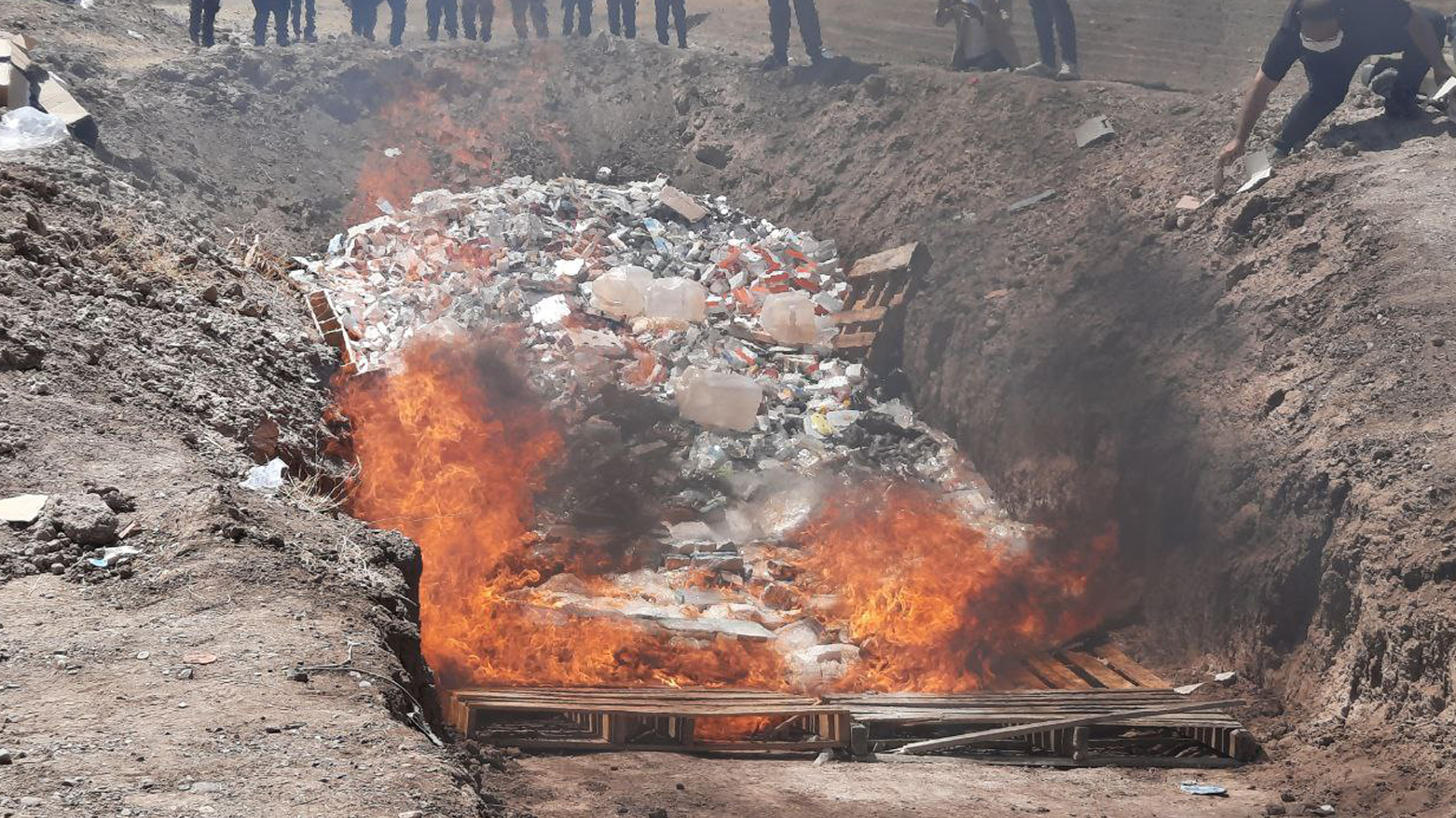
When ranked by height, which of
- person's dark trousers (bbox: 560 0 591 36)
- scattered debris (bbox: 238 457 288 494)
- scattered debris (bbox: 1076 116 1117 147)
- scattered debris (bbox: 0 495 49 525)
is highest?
person's dark trousers (bbox: 560 0 591 36)

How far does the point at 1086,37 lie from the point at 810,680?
11371 millimetres

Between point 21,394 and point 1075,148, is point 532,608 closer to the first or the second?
point 21,394

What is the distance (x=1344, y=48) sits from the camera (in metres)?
8.67

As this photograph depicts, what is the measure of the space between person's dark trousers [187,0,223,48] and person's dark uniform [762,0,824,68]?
301 inches

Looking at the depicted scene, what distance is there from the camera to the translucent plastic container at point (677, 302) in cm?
1113

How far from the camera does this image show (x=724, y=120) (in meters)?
14.6

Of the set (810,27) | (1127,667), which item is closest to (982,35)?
(810,27)

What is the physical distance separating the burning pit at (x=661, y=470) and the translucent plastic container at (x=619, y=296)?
A: 22 mm

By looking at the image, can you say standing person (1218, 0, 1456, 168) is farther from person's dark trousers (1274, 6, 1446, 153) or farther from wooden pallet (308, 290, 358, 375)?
wooden pallet (308, 290, 358, 375)

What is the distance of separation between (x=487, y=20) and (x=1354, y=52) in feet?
41.5

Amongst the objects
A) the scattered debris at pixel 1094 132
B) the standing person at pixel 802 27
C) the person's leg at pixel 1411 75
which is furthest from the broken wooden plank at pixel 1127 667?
the standing person at pixel 802 27

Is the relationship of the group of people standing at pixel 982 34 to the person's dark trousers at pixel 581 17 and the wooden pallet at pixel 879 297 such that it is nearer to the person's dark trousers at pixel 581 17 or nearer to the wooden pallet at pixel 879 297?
the wooden pallet at pixel 879 297

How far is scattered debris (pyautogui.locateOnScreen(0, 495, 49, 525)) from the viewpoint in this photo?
4561mm

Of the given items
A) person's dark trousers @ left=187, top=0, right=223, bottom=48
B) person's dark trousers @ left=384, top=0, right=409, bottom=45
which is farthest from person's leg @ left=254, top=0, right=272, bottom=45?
person's dark trousers @ left=384, top=0, right=409, bottom=45
